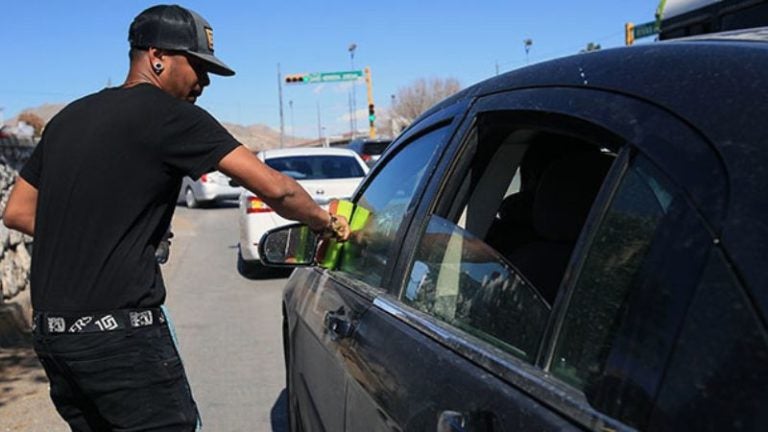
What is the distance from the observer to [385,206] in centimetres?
288

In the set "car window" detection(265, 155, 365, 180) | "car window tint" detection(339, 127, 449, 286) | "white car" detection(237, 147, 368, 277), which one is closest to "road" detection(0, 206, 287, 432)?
"white car" detection(237, 147, 368, 277)

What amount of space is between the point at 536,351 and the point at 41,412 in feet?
14.7

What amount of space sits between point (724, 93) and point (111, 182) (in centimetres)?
179

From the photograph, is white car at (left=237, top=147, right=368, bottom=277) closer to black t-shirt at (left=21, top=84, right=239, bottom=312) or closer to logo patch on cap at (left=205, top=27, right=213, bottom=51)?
logo patch on cap at (left=205, top=27, right=213, bottom=51)

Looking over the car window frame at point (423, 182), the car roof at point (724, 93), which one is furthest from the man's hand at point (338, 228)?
the car roof at point (724, 93)

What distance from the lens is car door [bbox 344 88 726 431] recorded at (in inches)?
48.2

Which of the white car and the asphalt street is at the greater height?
the white car

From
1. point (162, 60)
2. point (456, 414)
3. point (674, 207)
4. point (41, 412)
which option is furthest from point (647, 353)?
point (41, 412)

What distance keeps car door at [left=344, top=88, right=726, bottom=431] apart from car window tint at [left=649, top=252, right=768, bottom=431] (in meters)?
0.03

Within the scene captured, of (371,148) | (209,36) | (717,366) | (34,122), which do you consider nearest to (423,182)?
(209,36)

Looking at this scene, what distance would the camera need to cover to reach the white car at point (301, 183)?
9438mm

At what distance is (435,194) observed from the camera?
226 centimetres

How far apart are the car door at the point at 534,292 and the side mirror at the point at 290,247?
41.4 inches

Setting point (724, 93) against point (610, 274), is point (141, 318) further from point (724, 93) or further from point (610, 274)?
point (724, 93)
